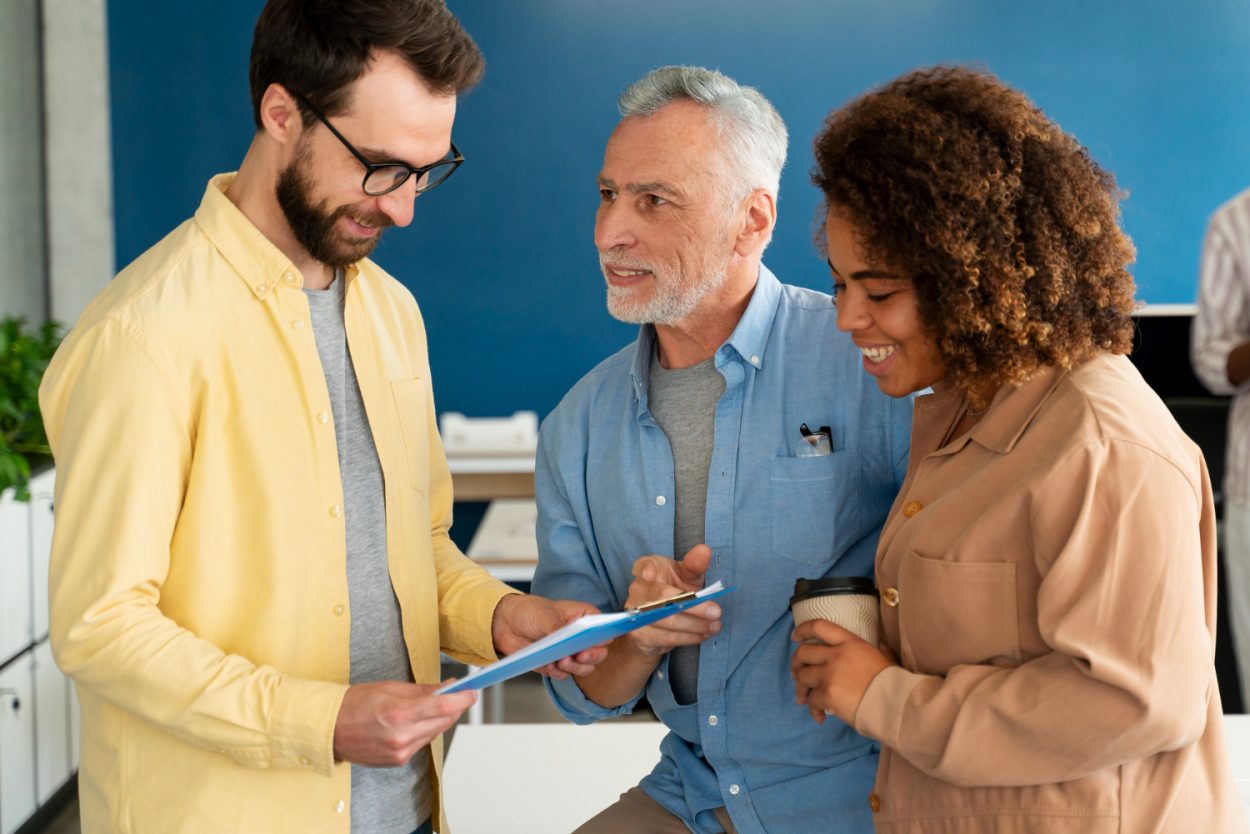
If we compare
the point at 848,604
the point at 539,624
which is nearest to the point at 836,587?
the point at 848,604

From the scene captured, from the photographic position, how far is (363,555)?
1.67 meters

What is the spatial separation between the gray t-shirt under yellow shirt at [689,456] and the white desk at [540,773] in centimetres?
41

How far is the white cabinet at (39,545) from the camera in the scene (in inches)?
141

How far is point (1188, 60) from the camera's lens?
200 inches

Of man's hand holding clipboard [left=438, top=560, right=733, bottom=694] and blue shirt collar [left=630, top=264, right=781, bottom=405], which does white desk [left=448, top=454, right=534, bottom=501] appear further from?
man's hand holding clipboard [left=438, top=560, right=733, bottom=694]

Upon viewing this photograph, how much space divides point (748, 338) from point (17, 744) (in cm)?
259

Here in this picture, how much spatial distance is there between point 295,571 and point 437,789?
429mm

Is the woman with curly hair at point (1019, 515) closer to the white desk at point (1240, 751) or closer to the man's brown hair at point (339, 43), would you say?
the man's brown hair at point (339, 43)

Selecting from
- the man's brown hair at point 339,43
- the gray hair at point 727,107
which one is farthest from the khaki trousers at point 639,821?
the man's brown hair at point 339,43

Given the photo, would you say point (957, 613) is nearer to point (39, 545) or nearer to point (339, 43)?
point (339, 43)

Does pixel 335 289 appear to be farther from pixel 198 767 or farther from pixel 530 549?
pixel 530 549

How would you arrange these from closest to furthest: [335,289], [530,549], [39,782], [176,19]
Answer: [335,289] < [39,782] < [530,549] < [176,19]

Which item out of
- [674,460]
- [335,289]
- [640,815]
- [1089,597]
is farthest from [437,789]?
[1089,597]

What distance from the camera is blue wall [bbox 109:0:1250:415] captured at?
197 inches
